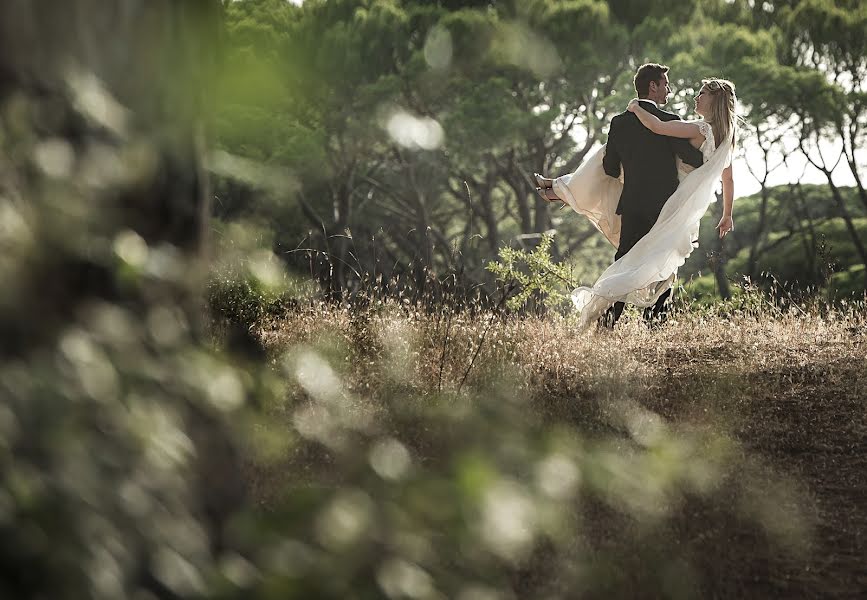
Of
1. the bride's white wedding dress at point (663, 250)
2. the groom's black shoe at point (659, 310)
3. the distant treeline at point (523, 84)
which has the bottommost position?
the distant treeline at point (523, 84)

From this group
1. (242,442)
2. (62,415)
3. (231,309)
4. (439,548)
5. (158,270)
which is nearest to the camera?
(62,415)

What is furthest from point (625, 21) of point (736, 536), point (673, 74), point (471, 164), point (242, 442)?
point (242, 442)

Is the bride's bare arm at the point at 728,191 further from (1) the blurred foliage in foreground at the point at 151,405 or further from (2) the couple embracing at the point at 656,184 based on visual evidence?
(1) the blurred foliage in foreground at the point at 151,405

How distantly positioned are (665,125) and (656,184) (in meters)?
0.44

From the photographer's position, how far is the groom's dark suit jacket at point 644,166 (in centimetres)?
660

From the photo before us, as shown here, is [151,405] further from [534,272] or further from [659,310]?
[659,310]

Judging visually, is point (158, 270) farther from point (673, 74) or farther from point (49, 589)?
point (673, 74)

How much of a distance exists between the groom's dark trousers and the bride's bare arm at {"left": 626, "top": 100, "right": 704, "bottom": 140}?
0.10 meters

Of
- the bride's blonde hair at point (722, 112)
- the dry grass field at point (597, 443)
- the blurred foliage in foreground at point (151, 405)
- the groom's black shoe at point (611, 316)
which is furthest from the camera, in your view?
the bride's blonde hair at point (722, 112)

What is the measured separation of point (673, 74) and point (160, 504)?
800 inches

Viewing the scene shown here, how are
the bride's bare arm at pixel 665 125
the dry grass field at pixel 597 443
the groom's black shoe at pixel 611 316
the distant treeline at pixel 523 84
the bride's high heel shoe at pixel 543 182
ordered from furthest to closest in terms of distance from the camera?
the distant treeline at pixel 523 84, the bride's bare arm at pixel 665 125, the bride's high heel shoe at pixel 543 182, the groom's black shoe at pixel 611 316, the dry grass field at pixel 597 443

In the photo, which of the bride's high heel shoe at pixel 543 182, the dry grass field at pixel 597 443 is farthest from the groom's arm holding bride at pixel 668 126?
the dry grass field at pixel 597 443

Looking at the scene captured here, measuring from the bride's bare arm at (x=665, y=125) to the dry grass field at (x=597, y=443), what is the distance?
1.26m

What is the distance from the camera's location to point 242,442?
1.96 metres
